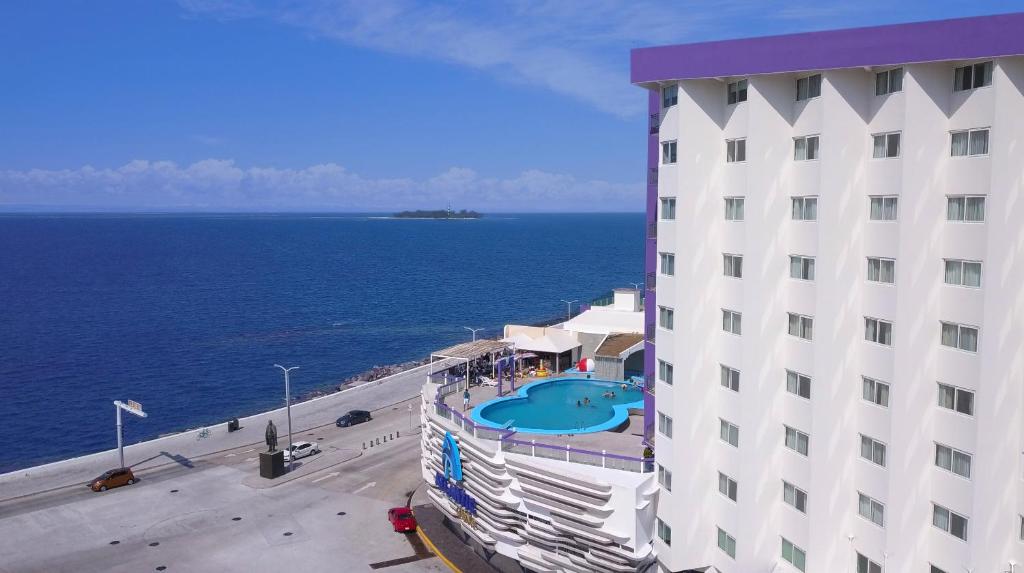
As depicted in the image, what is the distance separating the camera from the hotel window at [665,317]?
35.1 meters

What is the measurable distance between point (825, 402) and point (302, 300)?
160 meters

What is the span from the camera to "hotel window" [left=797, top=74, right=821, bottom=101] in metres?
28.9

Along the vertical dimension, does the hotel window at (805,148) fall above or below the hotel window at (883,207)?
above

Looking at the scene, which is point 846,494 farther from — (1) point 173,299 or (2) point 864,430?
(1) point 173,299

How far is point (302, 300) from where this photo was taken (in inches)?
6969

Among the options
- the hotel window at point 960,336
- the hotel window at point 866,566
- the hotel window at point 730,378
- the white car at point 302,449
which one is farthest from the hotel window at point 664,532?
the white car at point 302,449

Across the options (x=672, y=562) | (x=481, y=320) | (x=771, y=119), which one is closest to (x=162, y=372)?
(x=481, y=320)

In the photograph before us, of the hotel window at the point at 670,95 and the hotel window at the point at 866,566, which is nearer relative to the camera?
the hotel window at the point at 866,566

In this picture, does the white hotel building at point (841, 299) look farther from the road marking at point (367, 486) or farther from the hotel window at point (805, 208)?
the road marking at point (367, 486)

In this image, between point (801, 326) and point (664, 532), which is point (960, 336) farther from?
point (664, 532)

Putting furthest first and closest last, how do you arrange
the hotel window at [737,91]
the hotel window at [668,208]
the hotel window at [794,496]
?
1. the hotel window at [668,208]
2. the hotel window at [737,91]
3. the hotel window at [794,496]

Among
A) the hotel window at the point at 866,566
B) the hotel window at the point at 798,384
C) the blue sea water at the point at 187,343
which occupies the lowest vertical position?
the blue sea water at the point at 187,343

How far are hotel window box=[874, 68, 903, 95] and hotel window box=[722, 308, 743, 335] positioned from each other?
10.1 metres

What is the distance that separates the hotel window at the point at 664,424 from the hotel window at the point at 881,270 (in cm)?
1142
